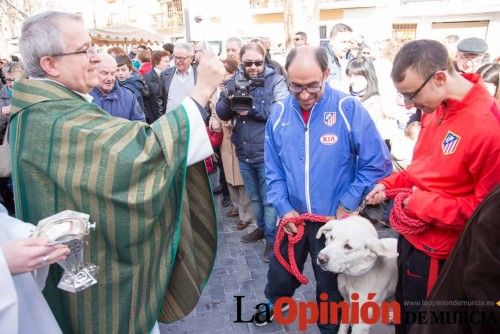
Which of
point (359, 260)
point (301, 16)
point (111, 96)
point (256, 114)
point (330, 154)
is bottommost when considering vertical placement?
point (359, 260)

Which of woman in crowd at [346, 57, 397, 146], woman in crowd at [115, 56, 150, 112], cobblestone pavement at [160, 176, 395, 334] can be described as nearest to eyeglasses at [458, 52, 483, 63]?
woman in crowd at [346, 57, 397, 146]

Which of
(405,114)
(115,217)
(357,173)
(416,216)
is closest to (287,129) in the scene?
(357,173)

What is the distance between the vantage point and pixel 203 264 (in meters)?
2.27

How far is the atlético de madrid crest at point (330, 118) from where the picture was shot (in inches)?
91.6

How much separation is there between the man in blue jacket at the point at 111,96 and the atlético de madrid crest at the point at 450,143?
312 cm

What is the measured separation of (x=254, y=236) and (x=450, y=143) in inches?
117

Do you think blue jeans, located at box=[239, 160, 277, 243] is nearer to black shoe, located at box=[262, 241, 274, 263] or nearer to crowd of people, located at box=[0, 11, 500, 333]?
black shoe, located at box=[262, 241, 274, 263]

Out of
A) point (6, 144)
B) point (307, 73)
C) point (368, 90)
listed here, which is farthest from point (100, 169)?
point (368, 90)

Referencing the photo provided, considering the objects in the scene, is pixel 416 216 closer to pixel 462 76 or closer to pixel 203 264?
pixel 462 76

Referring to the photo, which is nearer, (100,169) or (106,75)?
(100,169)

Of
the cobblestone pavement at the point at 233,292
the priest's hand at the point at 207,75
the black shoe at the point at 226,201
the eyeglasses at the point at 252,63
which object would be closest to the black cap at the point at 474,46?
the cobblestone pavement at the point at 233,292

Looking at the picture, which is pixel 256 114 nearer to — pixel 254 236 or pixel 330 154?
pixel 254 236

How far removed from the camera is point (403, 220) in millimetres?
1906

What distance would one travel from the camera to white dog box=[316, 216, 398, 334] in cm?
218
